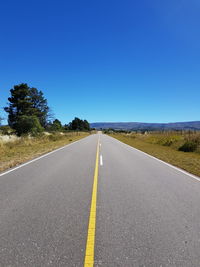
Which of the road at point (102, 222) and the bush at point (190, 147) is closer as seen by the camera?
the road at point (102, 222)

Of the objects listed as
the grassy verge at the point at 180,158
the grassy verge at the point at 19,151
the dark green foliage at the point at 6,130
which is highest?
the dark green foliage at the point at 6,130

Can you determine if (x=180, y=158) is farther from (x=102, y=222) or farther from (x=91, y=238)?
(x=91, y=238)

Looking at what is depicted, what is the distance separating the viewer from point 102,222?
11.3 ft

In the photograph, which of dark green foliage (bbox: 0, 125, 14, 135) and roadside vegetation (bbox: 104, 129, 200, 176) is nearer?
roadside vegetation (bbox: 104, 129, 200, 176)

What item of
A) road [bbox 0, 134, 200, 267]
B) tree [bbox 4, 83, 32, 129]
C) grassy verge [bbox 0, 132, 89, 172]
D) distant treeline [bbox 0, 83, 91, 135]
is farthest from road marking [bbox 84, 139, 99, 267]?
tree [bbox 4, 83, 32, 129]

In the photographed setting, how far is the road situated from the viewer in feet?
8.18

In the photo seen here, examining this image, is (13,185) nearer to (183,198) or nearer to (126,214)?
(126,214)

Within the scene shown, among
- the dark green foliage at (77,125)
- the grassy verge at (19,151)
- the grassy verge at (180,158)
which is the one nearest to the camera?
the grassy verge at (180,158)

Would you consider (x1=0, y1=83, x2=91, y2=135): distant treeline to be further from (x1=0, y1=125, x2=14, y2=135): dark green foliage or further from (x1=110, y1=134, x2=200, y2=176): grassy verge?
(x1=110, y1=134, x2=200, y2=176): grassy verge

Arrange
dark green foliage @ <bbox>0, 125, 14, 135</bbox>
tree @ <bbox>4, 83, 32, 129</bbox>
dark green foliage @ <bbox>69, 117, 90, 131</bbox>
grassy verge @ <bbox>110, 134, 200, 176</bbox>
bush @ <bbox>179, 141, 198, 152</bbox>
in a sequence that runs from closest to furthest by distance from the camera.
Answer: grassy verge @ <bbox>110, 134, 200, 176</bbox>, bush @ <bbox>179, 141, 198, 152</bbox>, dark green foliage @ <bbox>0, 125, 14, 135</bbox>, tree @ <bbox>4, 83, 32, 129</bbox>, dark green foliage @ <bbox>69, 117, 90, 131</bbox>

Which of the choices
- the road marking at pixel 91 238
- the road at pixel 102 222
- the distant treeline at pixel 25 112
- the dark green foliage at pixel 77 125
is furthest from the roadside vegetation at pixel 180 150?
the dark green foliage at pixel 77 125

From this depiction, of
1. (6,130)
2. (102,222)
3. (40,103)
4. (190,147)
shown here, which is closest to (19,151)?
(102,222)

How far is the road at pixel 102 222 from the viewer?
249cm

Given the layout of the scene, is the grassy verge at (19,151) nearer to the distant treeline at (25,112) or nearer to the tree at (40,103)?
the distant treeline at (25,112)
